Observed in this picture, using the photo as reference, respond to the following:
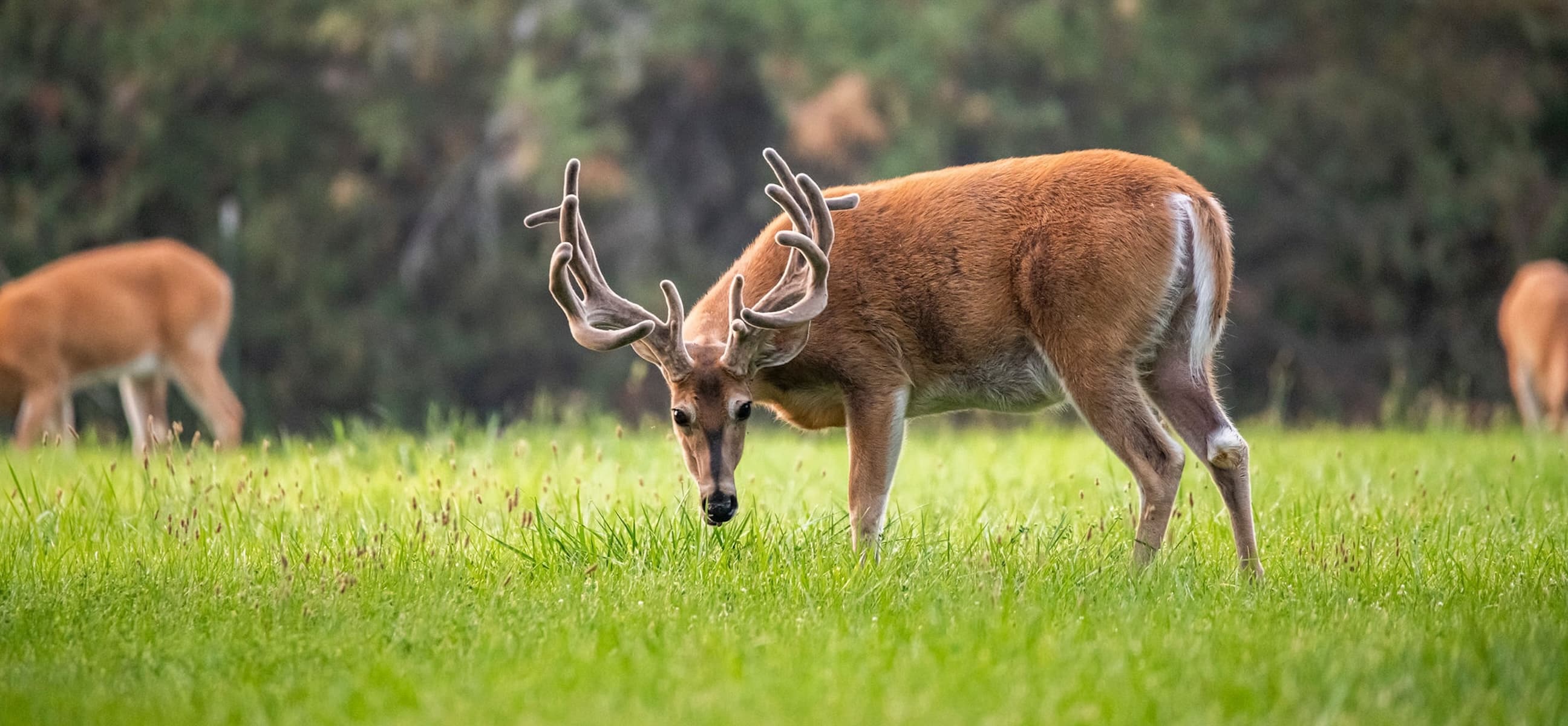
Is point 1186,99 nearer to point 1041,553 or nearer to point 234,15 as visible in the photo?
point 234,15

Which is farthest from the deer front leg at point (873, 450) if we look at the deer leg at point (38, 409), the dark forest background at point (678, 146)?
the dark forest background at point (678, 146)

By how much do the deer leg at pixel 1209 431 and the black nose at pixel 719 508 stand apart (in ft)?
A: 4.67

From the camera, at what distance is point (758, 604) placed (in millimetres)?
4176

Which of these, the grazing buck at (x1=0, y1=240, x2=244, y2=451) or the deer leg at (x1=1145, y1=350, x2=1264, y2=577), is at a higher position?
the deer leg at (x1=1145, y1=350, x2=1264, y2=577)

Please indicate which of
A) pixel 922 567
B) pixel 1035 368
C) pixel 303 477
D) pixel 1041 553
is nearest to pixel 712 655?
pixel 922 567

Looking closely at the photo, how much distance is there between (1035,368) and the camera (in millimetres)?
5152

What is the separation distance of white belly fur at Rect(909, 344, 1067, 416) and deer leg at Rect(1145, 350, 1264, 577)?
0.35 metres

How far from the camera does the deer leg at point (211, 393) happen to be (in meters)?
11.4

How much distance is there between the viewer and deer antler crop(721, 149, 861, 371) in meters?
4.91

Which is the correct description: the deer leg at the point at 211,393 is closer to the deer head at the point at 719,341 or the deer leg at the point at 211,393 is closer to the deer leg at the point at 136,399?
the deer leg at the point at 136,399

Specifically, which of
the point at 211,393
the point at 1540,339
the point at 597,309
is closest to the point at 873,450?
the point at 597,309

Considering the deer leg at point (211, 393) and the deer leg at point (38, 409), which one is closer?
the deer leg at point (38, 409)

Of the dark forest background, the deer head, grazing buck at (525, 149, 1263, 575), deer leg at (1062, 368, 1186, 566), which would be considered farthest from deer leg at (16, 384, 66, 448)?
deer leg at (1062, 368, 1186, 566)

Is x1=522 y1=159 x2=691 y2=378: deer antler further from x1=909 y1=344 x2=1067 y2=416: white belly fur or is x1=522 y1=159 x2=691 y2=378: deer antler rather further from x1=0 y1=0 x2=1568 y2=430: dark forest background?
x1=0 y1=0 x2=1568 y2=430: dark forest background
